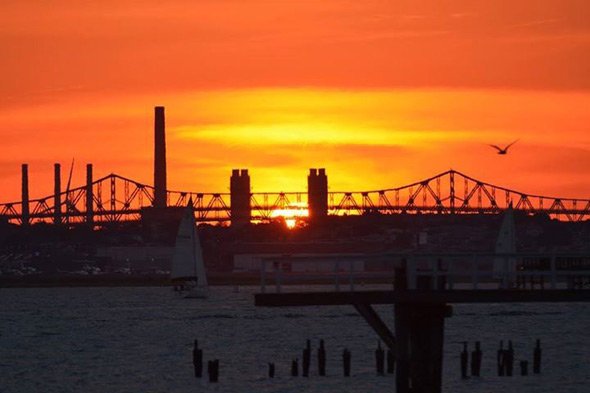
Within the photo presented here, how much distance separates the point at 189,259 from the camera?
15075cm

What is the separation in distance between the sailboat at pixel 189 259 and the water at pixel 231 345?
6.02 feet

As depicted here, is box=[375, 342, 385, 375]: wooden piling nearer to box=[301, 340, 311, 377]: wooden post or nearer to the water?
the water

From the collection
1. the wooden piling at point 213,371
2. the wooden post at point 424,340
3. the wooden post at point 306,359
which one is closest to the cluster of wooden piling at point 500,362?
the wooden post at point 306,359

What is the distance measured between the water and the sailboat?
1.83 m

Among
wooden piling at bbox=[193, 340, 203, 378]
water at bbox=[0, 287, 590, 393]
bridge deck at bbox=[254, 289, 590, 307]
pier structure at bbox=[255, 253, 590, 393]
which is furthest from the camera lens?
water at bbox=[0, 287, 590, 393]

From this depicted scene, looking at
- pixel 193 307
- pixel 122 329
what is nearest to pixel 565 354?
pixel 122 329

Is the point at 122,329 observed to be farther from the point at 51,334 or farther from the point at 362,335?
the point at 362,335

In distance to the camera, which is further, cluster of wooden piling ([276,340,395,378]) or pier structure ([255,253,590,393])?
cluster of wooden piling ([276,340,395,378])

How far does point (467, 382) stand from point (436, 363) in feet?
62.8

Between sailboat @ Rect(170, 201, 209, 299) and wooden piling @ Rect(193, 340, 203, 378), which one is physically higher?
sailboat @ Rect(170, 201, 209, 299)

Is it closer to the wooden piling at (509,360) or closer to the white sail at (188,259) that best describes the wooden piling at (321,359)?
the wooden piling at (509,360)

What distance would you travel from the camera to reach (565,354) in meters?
82.1

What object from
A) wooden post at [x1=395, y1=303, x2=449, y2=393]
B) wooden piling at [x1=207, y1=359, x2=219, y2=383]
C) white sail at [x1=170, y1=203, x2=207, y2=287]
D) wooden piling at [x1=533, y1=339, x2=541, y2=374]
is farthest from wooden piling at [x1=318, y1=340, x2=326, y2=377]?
white sail at [x1=170, y1=203, x2=207, y2=287]

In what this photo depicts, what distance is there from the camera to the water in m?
64.8
